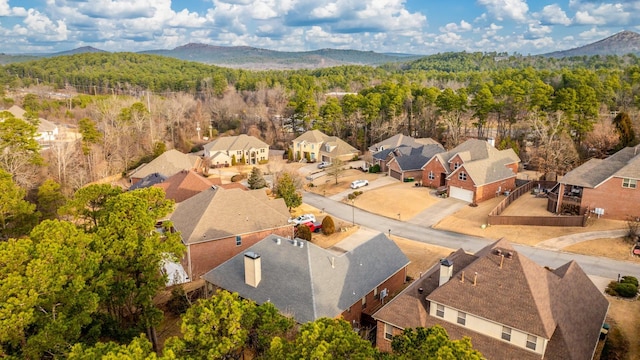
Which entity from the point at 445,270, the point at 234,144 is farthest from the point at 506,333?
the point at 234,144

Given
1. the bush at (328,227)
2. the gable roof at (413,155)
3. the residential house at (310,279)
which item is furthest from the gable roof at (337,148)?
the residential house at (310,279)

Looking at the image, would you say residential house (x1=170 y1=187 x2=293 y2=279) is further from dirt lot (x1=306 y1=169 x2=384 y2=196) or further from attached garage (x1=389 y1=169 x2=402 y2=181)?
attached garage (x1=389 y1=169 x2=402 y2=181)

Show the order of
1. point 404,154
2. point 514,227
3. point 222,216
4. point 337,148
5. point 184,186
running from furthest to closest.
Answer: point 337,148
point 404,154
point 184,186
point 514,227
point 222,216

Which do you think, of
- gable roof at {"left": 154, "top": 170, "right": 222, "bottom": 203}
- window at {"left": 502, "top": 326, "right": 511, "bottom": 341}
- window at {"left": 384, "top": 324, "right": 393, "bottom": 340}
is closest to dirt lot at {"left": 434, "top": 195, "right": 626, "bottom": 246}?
window at {"left": 502, "top": 326, "right": 511, "bottom": 341}

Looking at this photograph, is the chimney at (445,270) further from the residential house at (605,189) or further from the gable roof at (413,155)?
the gable roof at (413,155)

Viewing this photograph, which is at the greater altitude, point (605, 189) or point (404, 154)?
point (605, 189)

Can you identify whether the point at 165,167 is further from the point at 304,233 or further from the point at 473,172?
the point at 473,172
